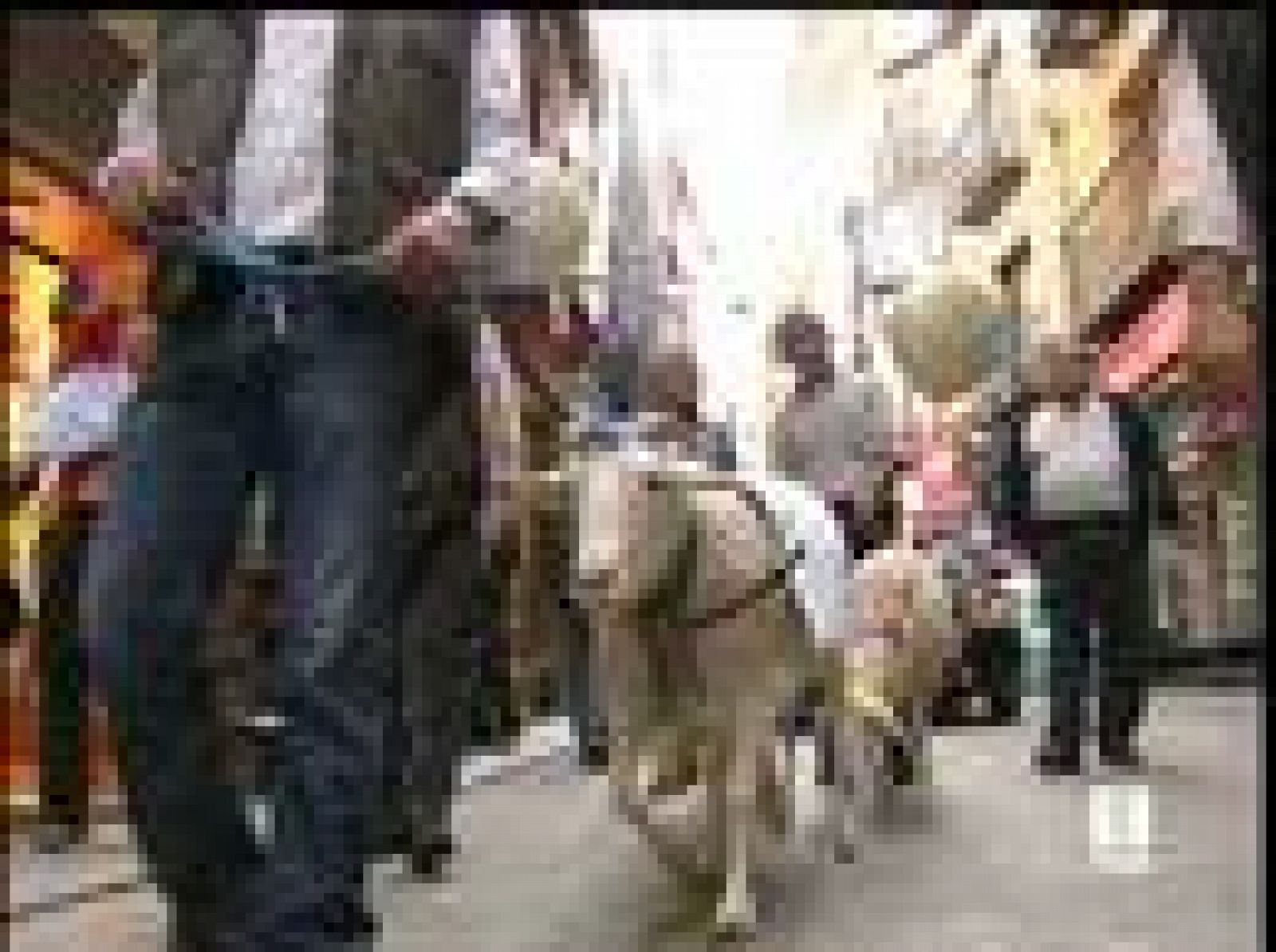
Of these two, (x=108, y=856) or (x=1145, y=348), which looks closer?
(x=108, y=856)

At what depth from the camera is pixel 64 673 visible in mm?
1481

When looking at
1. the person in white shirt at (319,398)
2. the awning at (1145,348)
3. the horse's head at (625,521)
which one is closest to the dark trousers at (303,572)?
the person in white shirt at (319,398)

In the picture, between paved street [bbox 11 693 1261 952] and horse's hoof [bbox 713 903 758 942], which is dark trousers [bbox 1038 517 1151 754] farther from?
horse's hoof [bbox 713 903 758 942]

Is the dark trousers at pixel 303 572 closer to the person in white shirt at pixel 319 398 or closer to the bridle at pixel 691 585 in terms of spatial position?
the person in white shirt at pixel 319 398

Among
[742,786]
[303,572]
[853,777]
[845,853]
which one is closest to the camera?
[303,572]

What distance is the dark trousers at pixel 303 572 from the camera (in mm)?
1467

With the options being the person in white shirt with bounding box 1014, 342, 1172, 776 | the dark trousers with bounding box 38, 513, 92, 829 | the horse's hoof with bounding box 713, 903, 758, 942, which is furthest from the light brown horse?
the dark trousers with bounding box 38, 513, 92, 829

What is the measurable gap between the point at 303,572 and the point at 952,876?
572 mm

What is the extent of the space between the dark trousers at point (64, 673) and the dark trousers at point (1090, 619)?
678 millimetres

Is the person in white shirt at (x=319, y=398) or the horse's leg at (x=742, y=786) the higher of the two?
the person in white shirt at (x=319, y=398)

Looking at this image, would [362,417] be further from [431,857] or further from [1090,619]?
[1090,619]

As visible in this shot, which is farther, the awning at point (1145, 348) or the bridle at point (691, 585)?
the bridle at point (691, 585)

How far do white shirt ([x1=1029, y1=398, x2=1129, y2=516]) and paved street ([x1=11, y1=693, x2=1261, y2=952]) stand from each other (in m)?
0.16

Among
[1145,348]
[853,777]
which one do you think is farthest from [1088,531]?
[853,777]
